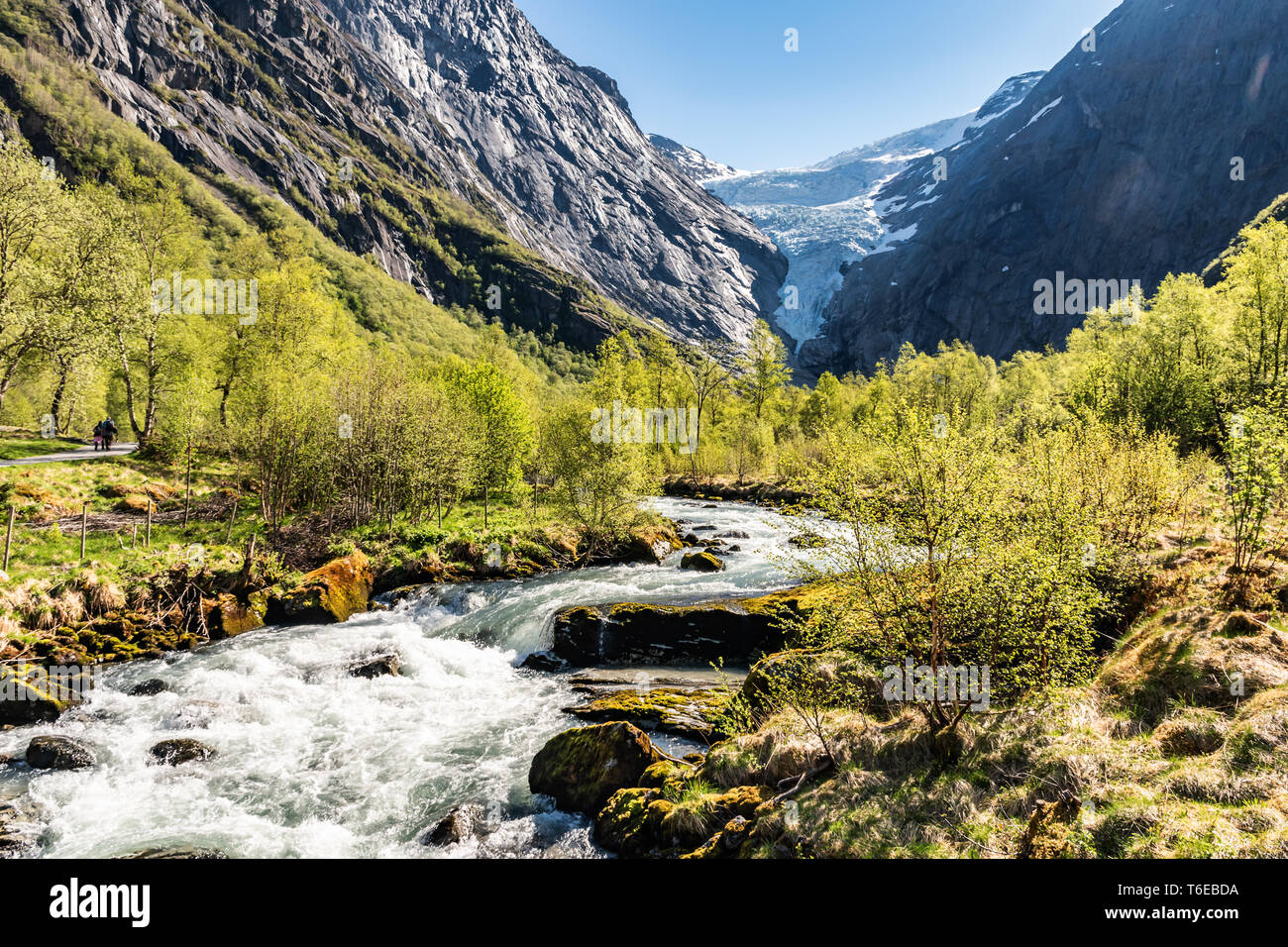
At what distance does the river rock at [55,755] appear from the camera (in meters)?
11.4

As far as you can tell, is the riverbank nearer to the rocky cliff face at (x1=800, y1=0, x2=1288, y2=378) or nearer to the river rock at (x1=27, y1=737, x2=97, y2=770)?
the river rock at (x1=27, y1=737, x2=97, y2=770)

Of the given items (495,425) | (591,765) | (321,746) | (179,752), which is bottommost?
(321,746)

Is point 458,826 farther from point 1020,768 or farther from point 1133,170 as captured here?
point 1133,170

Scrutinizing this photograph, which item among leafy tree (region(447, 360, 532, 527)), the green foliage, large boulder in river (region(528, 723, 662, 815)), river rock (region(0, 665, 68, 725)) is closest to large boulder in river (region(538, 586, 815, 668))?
large boulder in river (region(528, 723, 662, 815))

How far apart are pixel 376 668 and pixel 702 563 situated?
15.2 metres

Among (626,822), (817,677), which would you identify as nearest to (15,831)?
(626,822)

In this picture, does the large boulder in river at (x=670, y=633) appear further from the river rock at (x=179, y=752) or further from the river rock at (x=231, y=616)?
the river rock at (x=231, y=616)

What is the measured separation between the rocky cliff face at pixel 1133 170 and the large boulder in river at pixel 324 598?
180 m

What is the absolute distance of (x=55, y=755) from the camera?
37.9 feet

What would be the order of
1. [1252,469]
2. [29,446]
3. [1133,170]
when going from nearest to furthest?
[1252,469] → [29,446] → [1133,170]

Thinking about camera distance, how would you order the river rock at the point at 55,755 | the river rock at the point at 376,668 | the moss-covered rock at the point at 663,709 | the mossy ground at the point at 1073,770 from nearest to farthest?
the mossy ground at the point at 1073,770, the river rock at the point at 55,755, the moss-covered rock at the point at 663,709, the river rock at the point at 376,668

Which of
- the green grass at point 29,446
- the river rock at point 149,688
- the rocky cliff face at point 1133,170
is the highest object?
the rocky cliff face at point 1133,170

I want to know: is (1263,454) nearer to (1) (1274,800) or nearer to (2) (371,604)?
(1) (1274,800)

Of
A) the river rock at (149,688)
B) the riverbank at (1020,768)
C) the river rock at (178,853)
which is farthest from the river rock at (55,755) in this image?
the riverbank at (1020,768)
